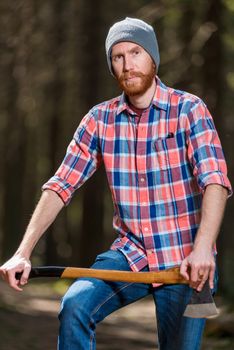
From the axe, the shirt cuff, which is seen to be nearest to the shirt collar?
the shirt cuff

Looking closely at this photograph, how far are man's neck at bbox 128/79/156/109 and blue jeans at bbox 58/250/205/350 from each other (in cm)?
76

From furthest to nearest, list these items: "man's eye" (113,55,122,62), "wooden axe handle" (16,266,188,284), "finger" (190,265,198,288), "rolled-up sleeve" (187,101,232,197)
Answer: "man's eye" (113,55,122,62)
"rolled-up sleeve" (187,101,232,197)
"wooden axe handle" (16,266,188,284)
"finger" (190,265,198,288)

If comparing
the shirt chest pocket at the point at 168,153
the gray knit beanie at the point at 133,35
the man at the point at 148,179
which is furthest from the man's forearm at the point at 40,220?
the gray knit beanie at the point at 133,35

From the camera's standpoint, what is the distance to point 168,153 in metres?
4.52

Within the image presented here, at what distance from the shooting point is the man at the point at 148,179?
4.45 meters

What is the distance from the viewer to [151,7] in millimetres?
16062

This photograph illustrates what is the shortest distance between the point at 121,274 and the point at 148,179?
583mm

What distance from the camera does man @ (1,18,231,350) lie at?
445cm

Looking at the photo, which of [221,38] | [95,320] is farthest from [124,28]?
[221,38]

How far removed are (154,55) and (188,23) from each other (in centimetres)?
1514

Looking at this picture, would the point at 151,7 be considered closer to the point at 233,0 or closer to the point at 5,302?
the point at 233,0

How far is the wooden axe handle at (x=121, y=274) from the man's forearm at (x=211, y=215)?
0.68 ft

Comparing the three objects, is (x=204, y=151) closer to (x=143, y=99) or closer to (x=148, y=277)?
(x=143, y=99)

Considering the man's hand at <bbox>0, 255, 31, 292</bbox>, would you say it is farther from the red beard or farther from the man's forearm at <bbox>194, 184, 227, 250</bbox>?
the red beard
